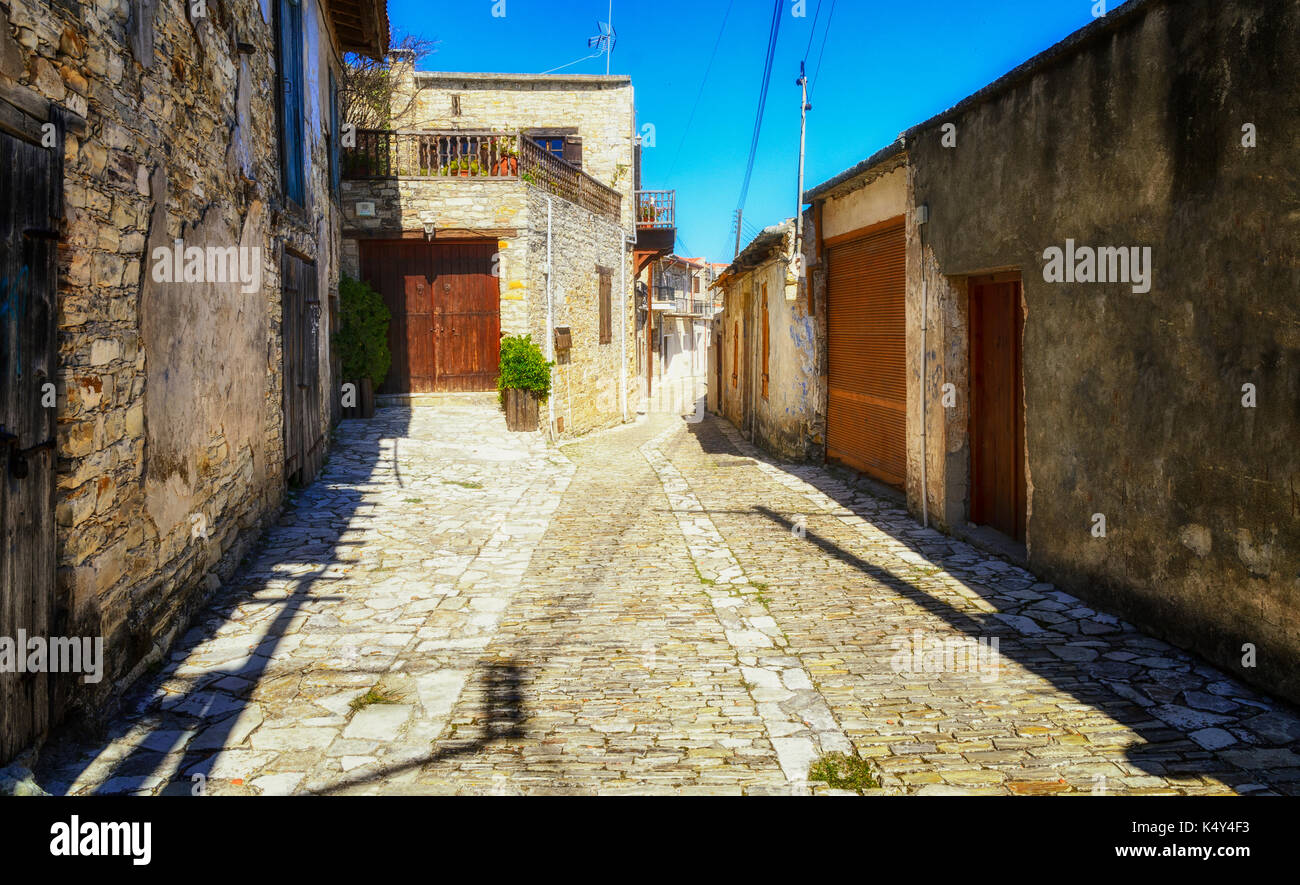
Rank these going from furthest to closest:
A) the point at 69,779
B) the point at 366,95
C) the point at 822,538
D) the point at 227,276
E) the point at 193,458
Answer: the point at 366,95, the point at 822,538, the point at 227,276, the point at 193,458, the point at 69,779

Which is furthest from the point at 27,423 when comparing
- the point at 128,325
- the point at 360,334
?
the point at 360,334

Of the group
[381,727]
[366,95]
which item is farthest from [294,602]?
[366,95]

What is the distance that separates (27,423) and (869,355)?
824 cm

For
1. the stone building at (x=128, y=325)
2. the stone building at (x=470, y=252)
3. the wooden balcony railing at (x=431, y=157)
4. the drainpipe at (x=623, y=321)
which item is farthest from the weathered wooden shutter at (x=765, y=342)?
the stone building at (x=128, y=325)

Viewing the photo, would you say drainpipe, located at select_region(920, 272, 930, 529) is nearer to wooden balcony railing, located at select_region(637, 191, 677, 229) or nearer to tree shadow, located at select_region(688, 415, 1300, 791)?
tree shadow, located at select_region(688, 415, 1300, 791)

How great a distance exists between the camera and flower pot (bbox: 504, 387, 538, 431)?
45.7ft

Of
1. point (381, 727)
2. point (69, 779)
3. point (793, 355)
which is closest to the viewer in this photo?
point (69, 779)

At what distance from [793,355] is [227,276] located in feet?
27.3

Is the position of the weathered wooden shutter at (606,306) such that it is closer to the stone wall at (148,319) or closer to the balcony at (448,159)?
the balcony at (448,159)

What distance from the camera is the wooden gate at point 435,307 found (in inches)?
580

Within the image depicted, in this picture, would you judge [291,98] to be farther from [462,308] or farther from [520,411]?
[462,308]

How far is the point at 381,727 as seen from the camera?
3729 millimetres

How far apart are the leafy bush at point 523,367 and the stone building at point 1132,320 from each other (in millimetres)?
7331
